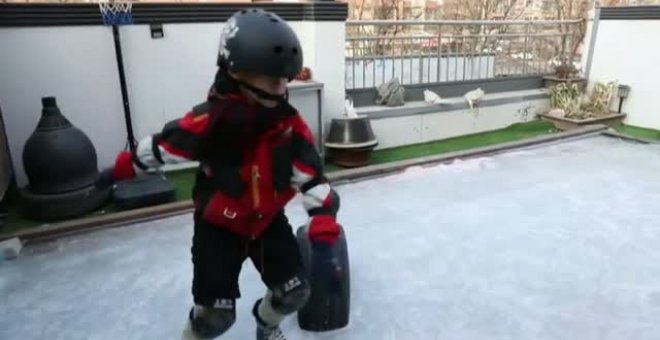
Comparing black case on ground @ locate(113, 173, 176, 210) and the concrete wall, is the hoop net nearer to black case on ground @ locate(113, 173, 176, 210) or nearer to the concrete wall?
black case on ground @ locate(113, 173, 176, 210)

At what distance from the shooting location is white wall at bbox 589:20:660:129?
565 centimetres

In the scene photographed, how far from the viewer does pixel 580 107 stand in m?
5.89

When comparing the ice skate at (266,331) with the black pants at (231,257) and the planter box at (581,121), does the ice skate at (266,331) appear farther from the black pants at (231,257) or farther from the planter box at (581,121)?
the planter box at (581,121)

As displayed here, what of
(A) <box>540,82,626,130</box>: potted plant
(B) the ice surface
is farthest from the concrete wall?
(B) the ice surface

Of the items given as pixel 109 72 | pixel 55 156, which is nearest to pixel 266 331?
pixel 55 156

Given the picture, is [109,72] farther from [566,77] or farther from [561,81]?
[566,77]

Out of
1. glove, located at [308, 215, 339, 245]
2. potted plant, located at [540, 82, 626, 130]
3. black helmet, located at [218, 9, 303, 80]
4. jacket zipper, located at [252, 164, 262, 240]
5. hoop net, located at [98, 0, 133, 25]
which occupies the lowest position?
potted plant, located at [540, 82, 626, 130]

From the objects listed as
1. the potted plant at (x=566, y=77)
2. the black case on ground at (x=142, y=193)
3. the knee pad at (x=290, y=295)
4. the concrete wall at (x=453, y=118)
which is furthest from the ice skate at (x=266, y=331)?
the potted plant at (x=566, y=77)

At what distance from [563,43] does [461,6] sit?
9.86ft

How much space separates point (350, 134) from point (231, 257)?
9.25ft

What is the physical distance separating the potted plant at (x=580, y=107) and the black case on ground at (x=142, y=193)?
4543 millimetres

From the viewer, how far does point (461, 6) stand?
9.26 m

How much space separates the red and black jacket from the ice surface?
2.61 feet

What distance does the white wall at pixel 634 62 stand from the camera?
222 inches
